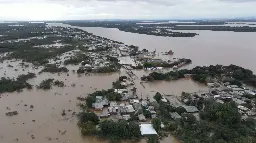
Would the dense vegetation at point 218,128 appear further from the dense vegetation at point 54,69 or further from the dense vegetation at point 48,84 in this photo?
the dense vegetation at point 54,69

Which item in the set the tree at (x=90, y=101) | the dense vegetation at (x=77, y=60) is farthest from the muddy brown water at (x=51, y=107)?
the dense vegetation at (x=77, y=60)

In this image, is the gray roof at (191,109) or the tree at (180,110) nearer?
the tree at (180,110)

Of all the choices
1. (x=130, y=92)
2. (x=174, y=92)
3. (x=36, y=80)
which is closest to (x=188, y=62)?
(x=174, y=92)

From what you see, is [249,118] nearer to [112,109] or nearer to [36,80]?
[112,109]

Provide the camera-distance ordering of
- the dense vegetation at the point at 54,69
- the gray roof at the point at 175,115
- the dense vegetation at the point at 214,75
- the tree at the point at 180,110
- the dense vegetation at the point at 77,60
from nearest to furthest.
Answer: the gray roof at the point at 175,115 < the tree at the point at 180,110 < the dense vegetation at the point at 214,75 < the dense vegetation at the point at 54,69 < the dense vegetation at the point at 77,60

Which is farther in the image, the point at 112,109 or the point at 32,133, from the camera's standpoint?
the point at 112,109

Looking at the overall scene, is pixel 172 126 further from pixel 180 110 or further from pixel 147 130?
pixel 180 110

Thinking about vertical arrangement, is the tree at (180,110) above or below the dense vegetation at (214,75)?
below

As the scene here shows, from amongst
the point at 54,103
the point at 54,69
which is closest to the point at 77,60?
the point at 54,69

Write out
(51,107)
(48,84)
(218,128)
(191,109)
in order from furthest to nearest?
(48,84)
(51,107)
(191,109)
(218,128)
